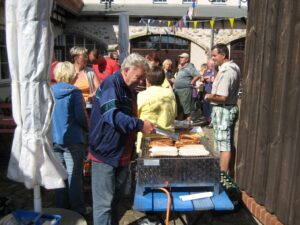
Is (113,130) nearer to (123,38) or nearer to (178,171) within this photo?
(178,171)

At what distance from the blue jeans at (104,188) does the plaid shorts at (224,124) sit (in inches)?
71.9

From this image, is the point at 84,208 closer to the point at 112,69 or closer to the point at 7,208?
the point at 7,208

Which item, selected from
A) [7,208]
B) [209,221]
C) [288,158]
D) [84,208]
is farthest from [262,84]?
[7,208]

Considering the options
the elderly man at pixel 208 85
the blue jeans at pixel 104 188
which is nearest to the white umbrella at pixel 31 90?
the blue jeans at pixel 104 188

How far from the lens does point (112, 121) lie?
247 cm

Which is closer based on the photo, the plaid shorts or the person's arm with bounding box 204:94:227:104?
the person's arm with bounding box 204:94:227:104

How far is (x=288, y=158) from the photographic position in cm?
292

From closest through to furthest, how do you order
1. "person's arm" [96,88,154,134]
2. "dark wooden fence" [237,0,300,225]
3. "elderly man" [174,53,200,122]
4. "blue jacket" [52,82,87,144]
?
"person's arm" [96,88,154,134], "dark wooden fence" [237,0,300,225], "blue jacket" [52,82,87,144], "elderly man" [174,53,200,122]

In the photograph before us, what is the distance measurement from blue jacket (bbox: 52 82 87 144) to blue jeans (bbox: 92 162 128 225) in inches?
26.7

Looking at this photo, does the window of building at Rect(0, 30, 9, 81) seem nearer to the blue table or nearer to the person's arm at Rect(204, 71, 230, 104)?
the person's arm at Rect(204, 71, 230, 104)

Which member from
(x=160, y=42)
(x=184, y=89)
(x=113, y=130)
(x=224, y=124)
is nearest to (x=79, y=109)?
(x=113, y=130)

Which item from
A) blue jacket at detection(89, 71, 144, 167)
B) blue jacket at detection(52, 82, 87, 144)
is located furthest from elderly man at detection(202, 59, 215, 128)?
blue jacket at detection(89, 71, 144, 167)

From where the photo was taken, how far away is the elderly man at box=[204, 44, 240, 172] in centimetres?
418

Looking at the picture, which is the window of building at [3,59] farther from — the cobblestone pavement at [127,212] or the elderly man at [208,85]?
the cobblestone pavement at [127,212]
